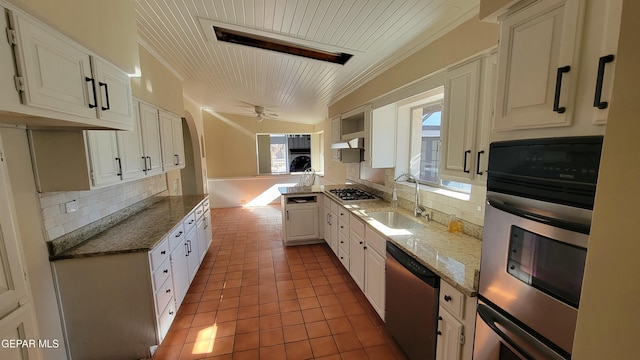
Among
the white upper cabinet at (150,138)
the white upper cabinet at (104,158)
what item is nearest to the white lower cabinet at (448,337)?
the white upper cabinet at (104,158)

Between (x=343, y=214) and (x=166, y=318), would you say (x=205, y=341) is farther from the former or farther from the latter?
(x=343, y=214)

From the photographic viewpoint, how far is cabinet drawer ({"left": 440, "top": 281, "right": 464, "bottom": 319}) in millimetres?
1289

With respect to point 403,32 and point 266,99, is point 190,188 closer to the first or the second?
point 266,99

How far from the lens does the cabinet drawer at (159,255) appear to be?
6.29ft

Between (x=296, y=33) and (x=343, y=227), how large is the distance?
2.16 m

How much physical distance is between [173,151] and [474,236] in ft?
11.9

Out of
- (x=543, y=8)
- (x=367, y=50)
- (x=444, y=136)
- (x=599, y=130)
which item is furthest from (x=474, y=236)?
(x=367, y=50)

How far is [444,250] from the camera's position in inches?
65.8

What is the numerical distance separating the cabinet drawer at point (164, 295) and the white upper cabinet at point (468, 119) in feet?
7.94

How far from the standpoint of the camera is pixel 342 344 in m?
2.04

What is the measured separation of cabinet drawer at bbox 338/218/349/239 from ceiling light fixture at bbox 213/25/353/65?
186 centimetres

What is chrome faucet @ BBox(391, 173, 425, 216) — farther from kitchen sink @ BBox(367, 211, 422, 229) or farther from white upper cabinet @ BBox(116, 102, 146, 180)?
white upper cabinet @ BBox(116, 102, 146, 180)

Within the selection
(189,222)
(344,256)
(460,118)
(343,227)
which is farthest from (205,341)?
(460,118)

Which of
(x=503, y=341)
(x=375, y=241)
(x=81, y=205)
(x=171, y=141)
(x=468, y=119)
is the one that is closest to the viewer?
(x=503, y=341)
